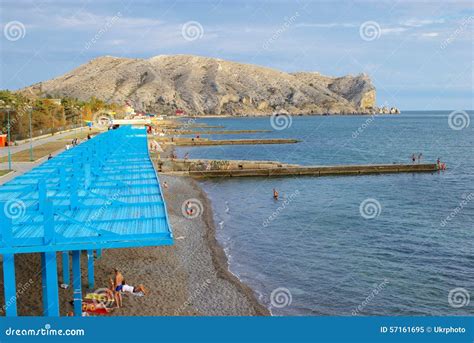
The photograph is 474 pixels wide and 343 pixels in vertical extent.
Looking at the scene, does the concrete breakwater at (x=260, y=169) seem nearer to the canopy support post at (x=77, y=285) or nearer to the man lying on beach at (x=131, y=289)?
the man lying on beach at (x=131, y=289)

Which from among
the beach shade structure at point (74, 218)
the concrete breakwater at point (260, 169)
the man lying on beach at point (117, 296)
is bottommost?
the man lying on beach at point (117, 296)

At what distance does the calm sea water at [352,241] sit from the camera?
876 inches

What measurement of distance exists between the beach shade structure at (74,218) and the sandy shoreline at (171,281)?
1787 millimetres

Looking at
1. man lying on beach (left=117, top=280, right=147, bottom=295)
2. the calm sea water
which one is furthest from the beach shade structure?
the calm sea water

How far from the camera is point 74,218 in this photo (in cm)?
1428

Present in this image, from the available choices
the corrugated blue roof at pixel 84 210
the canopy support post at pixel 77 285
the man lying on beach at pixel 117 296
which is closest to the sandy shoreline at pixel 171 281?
the man lying on beach at pixel 117 296

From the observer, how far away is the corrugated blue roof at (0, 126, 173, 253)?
12398 millimetres

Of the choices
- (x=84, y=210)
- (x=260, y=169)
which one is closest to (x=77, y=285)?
(x=84, y=210)

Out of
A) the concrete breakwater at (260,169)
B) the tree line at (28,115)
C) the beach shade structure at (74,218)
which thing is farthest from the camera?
the tree line at (28,115)

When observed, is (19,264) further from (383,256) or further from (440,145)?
(440,145)

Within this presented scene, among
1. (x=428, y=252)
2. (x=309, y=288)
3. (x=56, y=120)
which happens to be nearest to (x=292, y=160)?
(x=56, y=120)

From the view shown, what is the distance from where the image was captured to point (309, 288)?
913 inches

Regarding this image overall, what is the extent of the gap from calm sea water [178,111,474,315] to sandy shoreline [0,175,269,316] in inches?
46.7

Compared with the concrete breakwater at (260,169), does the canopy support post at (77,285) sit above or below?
below
